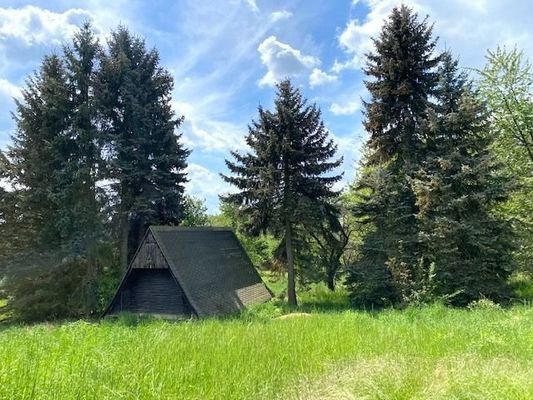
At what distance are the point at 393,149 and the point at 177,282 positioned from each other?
12.3 metres

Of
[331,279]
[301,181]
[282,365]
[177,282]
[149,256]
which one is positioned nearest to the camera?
[282,365]

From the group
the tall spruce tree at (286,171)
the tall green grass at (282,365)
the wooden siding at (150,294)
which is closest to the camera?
the tall green grass at (282,365)

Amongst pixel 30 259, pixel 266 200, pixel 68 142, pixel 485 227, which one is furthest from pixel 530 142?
pixel 30 259

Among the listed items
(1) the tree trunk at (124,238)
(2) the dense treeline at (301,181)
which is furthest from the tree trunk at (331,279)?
(1) the tree trunk at (124,238)

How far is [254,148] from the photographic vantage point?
21438 mm

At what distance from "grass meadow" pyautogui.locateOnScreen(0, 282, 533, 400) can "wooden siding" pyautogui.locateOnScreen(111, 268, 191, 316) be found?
9.14m

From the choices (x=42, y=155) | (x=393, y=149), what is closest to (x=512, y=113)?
(x=393, y=149)

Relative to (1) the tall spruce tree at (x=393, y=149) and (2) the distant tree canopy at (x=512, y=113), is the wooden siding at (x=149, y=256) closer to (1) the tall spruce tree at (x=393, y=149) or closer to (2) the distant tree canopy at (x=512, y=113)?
(1) the tall spruce tree at (x=393, y=149)

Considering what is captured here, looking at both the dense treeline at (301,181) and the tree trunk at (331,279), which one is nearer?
the dense treeline at (301,181)

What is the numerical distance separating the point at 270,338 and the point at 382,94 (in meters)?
15.4

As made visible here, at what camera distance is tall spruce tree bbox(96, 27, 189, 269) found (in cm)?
2286

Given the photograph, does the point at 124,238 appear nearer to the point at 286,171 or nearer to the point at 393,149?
the point at 286,171

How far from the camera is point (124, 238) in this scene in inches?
915

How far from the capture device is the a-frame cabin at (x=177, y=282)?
1725 centimetres
